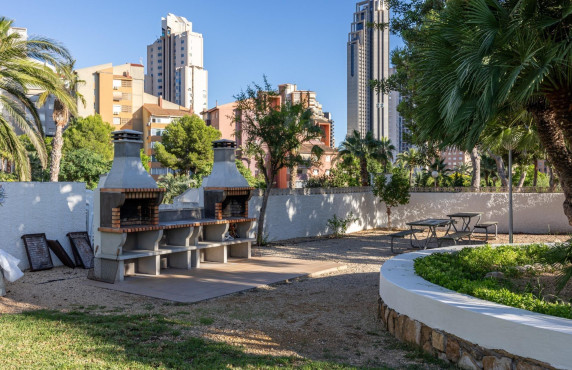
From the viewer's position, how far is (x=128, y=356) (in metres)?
5.07

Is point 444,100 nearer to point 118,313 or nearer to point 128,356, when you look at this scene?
point 128,356

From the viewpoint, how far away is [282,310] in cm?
754

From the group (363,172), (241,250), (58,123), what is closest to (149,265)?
(241,250)

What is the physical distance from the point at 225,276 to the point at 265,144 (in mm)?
6897

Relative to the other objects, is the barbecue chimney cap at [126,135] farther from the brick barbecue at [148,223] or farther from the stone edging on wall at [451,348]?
the stone edging on wall at [451,348]

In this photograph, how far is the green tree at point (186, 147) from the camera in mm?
49500

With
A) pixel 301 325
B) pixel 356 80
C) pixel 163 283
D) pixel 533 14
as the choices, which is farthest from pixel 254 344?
pixel 356 80

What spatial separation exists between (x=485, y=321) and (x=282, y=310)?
358 cm

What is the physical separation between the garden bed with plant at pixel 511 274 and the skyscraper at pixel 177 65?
117399mm

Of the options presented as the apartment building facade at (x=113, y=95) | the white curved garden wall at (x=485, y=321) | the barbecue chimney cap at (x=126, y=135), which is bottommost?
the white curved garden wall at (x=485, y=321)

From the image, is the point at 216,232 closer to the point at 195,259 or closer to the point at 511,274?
the point at 195,259

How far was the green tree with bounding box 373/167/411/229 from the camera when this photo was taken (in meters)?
20.2

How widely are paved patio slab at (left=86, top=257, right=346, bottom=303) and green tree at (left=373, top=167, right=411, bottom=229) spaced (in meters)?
8.75

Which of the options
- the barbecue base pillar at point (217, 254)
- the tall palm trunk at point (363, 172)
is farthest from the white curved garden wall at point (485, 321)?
the tall palm trunk at point (363, 172)
